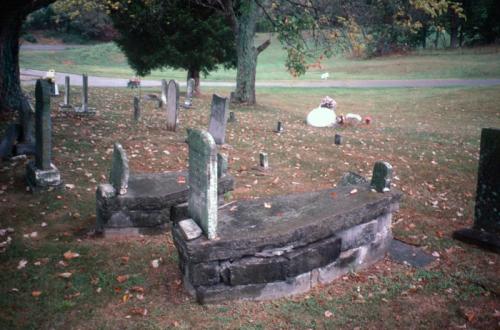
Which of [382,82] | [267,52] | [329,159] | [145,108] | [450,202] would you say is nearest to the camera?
[450,202]

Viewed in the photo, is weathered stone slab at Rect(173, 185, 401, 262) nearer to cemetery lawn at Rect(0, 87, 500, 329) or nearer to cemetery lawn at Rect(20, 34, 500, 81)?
cemetery lawn at Rect(0, 87, 500, 329)

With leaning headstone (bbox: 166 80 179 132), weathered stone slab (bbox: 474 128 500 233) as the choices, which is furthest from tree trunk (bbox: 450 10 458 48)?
weathered stone slab (bbox: 474 128 500 233)

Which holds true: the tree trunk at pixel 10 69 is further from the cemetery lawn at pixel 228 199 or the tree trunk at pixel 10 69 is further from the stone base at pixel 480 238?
the stone base at pixel 480 238

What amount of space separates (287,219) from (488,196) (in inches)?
139

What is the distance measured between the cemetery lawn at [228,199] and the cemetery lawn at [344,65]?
25.4m

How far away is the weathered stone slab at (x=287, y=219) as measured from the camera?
16.6 ft

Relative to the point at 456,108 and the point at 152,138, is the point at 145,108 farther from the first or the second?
the point at 456,108

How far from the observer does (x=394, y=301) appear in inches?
213

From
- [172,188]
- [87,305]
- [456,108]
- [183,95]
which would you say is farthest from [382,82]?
[87,305]

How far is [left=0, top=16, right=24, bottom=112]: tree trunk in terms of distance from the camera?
13.8 metres

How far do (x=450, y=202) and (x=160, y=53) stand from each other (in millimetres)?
17637

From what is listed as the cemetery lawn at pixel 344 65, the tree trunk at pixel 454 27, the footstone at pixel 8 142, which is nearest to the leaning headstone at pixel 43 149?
the footstone at pixel 8 142

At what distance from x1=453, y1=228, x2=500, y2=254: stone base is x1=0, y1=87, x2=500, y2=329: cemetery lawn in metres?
0.13

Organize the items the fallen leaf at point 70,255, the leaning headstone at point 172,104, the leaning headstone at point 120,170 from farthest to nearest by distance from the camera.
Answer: the leaning headstone at point 172,104 < the leaning headstone at point 120,170 < the fallen leaf at point 70,255
